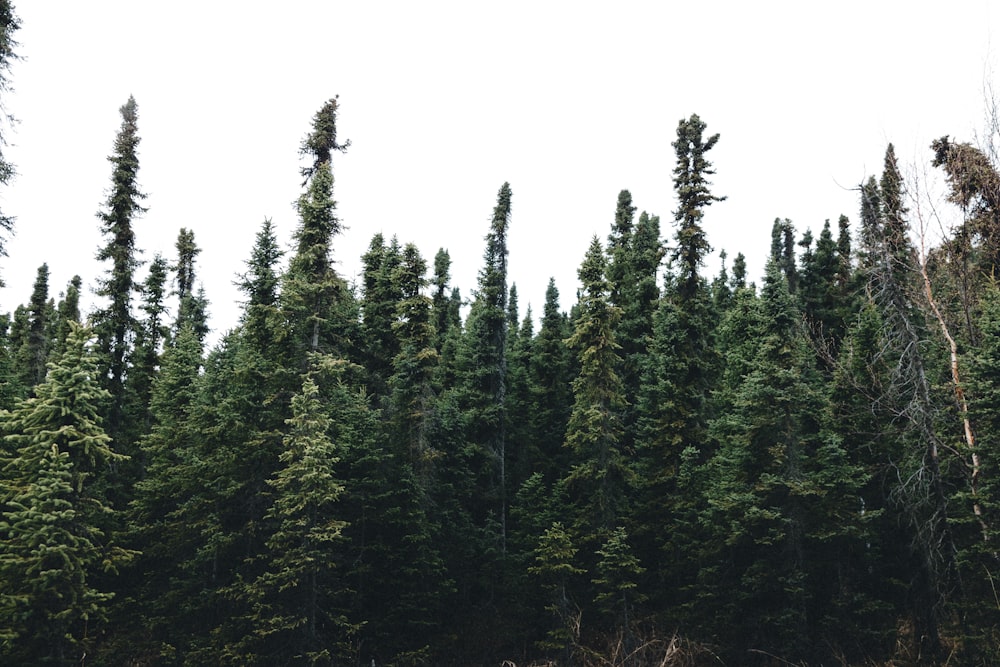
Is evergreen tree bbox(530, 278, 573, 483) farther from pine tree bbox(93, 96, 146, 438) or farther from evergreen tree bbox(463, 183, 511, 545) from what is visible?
pine tree bbox(93, 96, 146, 438)

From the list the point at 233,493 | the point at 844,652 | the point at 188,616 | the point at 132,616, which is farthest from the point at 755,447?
the point at 132,616

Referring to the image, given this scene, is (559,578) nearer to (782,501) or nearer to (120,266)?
(782,501)

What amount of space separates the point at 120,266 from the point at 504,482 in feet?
72.5

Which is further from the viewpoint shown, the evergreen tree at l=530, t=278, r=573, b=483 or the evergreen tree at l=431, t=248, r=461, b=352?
the evergreen tree at l=431, t=248, r=461, b=352

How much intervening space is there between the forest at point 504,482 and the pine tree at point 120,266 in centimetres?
13

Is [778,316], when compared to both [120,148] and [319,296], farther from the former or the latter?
[120,148]

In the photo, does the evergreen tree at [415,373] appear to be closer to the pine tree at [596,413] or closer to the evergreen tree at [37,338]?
the pine tree at [596,413]

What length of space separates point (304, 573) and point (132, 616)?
33.5 feet

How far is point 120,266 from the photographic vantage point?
29.6 m

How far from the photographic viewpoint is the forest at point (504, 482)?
16.2 m

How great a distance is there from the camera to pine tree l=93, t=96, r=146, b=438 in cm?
2903

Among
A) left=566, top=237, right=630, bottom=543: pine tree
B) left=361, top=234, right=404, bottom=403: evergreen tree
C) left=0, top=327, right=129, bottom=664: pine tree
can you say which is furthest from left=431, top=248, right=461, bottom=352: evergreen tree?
left=0, top=327, right=129, bottom=664: pine tree

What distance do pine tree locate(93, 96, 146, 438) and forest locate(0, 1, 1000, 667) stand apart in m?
0.13

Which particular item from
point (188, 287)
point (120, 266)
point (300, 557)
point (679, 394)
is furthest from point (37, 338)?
point (679, 394)
